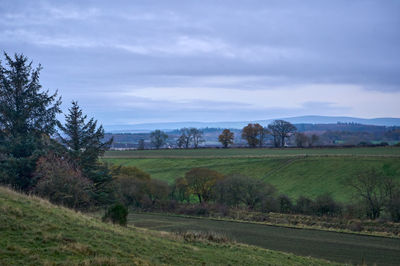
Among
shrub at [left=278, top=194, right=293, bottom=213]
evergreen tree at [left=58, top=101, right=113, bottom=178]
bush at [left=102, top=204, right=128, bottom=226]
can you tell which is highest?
evergreen tree at [left=58, top=101, right=113, bottom=178]

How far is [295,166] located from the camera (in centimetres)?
7131

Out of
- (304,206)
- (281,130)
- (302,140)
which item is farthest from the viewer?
(281,130)

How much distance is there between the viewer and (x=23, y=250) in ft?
39.5

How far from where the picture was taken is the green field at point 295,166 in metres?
59.4

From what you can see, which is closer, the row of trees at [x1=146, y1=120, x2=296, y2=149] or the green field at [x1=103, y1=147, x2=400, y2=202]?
the green field at [x1=103, y1=147, x2=400, y2=202]

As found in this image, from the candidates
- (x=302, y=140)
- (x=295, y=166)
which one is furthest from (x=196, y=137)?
(x=295, y=166)

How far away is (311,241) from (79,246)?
25.7 meters

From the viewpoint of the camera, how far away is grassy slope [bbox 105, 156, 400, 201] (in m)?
58.6

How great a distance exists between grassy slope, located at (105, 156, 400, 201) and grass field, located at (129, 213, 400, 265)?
51.4ft

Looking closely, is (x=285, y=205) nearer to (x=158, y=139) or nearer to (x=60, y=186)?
(x=60, y=186)

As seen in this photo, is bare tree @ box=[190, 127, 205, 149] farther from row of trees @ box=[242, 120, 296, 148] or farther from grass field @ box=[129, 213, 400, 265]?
grass field @ box=[129, 213, 400, 265]

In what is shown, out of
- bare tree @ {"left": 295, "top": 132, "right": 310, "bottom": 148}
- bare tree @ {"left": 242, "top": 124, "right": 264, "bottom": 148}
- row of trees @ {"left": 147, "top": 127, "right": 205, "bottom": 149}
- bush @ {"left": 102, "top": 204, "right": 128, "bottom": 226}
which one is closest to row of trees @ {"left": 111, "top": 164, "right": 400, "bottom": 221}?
bush @ {"left": 102, "top": 204, "right": 128, "bottom": 226}

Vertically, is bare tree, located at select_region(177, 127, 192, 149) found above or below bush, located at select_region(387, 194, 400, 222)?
above

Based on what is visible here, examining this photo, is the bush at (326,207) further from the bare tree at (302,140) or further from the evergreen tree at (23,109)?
the bare tree at (302,140)
